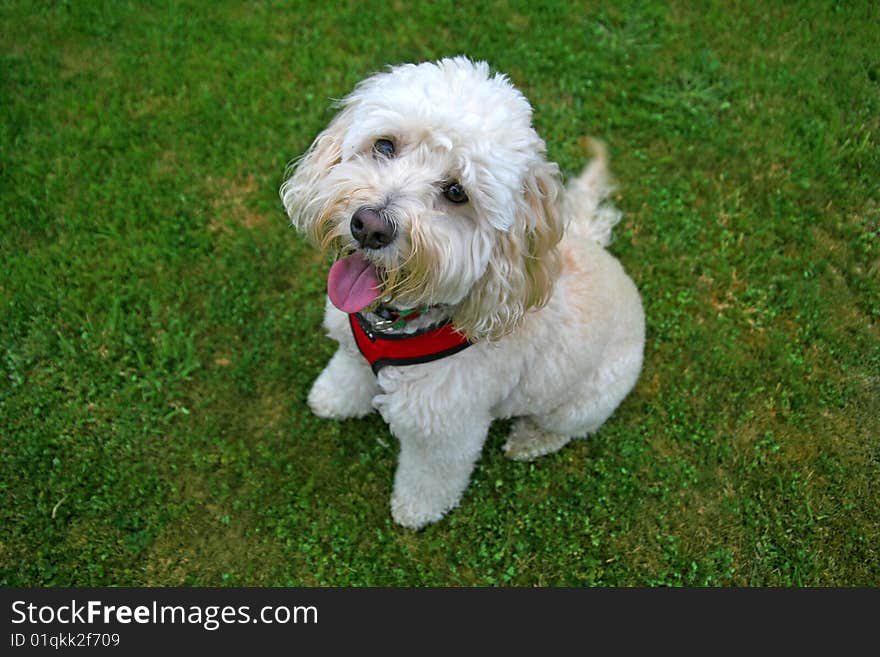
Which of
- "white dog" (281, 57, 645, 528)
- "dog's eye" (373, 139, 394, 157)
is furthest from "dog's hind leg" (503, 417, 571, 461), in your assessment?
"dog's eye" (373, 139, 394, 157)

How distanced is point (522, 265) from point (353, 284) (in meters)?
0.66

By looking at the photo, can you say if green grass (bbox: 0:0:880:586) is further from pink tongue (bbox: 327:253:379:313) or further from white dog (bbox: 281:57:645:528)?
pink tongue (bbox: 327:253:379:313)

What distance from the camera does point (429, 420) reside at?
304cm

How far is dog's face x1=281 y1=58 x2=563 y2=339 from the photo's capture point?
231 centimetres

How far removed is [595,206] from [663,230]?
1021 millimetres

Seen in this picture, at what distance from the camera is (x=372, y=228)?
2.31 metres

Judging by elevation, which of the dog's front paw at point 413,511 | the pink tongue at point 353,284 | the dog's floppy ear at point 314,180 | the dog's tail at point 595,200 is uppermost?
the dog's floppy ear at point 314,180

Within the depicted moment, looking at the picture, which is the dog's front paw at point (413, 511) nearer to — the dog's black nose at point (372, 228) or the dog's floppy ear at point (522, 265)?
the dog's floppy ear at point (522, 265)

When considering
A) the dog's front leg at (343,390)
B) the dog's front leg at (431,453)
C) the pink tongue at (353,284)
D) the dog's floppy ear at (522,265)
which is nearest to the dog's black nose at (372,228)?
the pink tongue at (353,284)

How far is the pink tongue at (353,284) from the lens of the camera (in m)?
2.53

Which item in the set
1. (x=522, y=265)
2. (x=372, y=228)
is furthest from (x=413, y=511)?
(x=372, y=228)

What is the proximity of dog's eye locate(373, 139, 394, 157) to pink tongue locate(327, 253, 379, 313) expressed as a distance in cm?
40

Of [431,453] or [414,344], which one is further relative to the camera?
[431,453]

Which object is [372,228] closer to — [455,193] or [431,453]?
[455,193]
